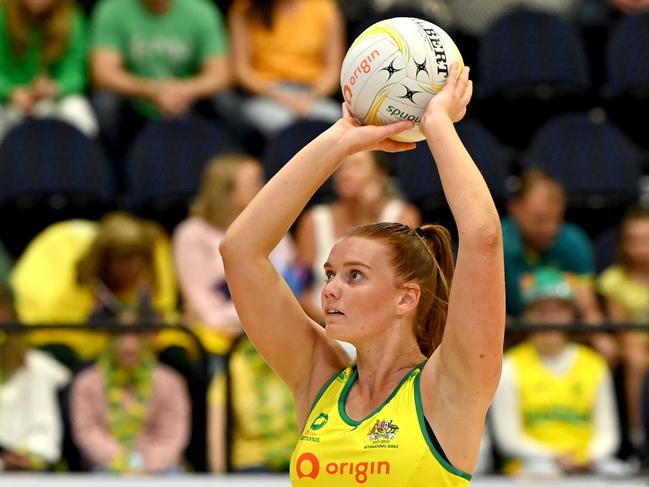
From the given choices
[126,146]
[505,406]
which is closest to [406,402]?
[505,406]

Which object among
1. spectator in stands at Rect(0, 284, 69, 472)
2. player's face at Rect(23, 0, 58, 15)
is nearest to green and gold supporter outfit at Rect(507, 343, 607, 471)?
spectator in stands at Rect(0, 284, 69, 472)

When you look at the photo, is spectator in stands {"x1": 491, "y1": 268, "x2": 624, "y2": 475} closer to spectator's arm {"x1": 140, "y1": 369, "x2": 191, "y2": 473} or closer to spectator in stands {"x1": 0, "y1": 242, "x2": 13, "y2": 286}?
spectator's arm {"x1": 140, "y1": 369, "x2": 191, "y2": 473}

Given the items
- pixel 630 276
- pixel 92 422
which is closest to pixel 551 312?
pixel 630 276

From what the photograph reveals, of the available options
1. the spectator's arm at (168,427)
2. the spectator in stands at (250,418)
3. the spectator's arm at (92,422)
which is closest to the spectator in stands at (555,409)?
the spectator in stands at (250,418)

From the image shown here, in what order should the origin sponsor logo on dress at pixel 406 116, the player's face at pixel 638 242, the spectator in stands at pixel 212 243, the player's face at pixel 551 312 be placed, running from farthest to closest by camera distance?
1. the player's face at pixel 638 242
2. the spectator in stands at pixel 212 243
3. the player's face at pixel 551 312
4. the origin sponsor logo on dress at pixel 406 116

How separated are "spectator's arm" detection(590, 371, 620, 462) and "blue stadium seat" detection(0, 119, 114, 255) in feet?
9.48

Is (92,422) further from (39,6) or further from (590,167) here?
(590,167)

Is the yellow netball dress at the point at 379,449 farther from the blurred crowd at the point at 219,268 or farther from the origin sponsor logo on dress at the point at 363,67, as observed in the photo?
the blurred crowd at the point at 219,268

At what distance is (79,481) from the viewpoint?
5.29m

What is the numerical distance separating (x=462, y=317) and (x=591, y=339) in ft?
9.25

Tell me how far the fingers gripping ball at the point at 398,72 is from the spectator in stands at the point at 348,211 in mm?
3138

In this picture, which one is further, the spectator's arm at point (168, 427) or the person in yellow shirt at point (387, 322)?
the spectator's arm at point (168, 427)

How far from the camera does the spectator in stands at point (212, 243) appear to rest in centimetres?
621

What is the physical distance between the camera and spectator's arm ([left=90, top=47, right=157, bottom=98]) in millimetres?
7410
